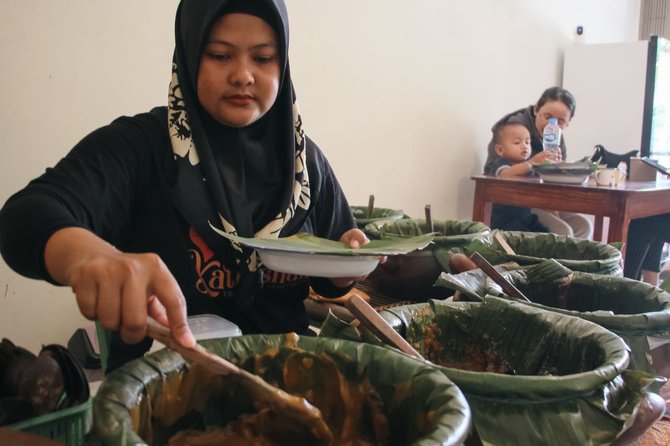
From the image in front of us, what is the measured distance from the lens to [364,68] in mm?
3021

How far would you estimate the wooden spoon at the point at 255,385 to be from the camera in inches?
22.3

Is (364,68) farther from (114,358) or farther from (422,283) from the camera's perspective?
(114,358)

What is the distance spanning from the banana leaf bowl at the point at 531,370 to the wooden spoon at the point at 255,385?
0.17 meters

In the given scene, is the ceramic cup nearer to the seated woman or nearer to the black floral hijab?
the seated woman

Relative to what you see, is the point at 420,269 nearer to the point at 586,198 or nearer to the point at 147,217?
the point at 147,217

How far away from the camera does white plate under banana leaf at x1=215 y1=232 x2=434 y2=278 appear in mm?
786

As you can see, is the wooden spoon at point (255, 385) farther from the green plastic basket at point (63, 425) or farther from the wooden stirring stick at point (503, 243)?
the wooden stirring stick at point (503, 243)

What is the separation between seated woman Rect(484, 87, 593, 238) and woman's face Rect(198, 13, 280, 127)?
270 cm

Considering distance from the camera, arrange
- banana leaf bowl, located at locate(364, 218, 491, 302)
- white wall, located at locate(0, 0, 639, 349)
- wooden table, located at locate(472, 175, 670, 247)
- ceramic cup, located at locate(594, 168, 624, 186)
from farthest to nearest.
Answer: ceramic cup, located at locate(594, 168, 624, 186) → wooden table, located at locate(472, 175, 670, 247) → white wall, located at locate(0, 0, 639, 349) → banana leaf bowl, located at locate(364, 218, 491, 302)

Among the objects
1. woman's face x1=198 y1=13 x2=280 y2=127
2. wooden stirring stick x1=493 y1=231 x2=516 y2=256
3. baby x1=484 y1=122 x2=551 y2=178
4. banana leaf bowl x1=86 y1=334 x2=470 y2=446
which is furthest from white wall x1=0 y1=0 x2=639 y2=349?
banana leaf bowl x1=86 y1=334 x2=470 y2=446

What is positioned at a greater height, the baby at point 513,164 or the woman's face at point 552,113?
the woman's face at point 552,113

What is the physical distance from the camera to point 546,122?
364cm

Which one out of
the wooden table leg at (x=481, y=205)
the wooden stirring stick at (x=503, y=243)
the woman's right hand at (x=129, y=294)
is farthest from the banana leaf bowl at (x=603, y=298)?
the wooden table leg at (x=481, y=205)

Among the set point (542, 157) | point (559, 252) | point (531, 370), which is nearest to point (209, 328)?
point (531, 370)
